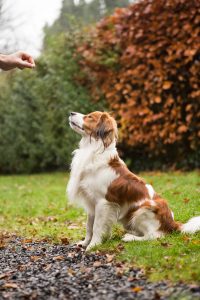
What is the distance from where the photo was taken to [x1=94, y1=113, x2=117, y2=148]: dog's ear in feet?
20.7

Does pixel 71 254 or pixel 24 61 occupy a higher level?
pixel 24 61

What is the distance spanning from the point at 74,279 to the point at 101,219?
1517 millimetres

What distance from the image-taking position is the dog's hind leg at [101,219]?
6223 mm

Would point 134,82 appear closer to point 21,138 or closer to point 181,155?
point 181,155

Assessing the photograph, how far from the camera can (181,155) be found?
13.8 metres

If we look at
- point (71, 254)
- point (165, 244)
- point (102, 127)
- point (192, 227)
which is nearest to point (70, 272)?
point (71, 254)

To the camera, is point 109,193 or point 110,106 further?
point 110,106

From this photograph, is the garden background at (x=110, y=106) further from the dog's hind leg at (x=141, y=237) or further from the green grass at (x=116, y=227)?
the dog's hind leg at (x=141, y=237)

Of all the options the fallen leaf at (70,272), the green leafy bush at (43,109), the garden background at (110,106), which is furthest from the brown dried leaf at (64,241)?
the green leafy bush at (43,109)

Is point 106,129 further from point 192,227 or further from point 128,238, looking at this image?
point 192,227

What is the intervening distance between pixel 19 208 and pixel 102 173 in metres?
4.34

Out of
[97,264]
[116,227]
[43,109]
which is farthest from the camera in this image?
[43,109]

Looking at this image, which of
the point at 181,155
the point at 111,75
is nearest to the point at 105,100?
the point at 111,75

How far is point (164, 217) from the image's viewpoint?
6270 millimetres
